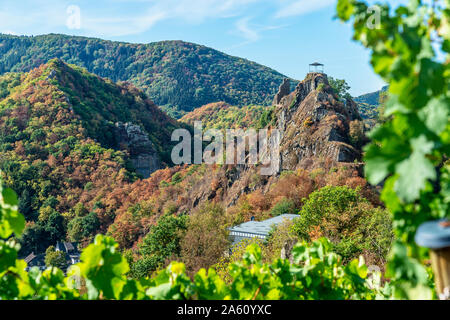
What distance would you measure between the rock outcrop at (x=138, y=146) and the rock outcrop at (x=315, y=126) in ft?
82.2

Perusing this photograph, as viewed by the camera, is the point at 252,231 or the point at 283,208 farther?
the point at 283,208

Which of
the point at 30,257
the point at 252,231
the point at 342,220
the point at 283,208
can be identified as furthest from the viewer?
the point at 30,257

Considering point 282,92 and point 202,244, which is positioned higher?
point 282,92

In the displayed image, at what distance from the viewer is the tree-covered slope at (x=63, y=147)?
136 feet

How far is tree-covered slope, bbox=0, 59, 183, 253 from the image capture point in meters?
41.5

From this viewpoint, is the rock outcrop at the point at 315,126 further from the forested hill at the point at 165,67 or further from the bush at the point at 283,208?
the forested hill at the point at 165,67

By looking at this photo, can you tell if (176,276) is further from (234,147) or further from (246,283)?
(234,147)

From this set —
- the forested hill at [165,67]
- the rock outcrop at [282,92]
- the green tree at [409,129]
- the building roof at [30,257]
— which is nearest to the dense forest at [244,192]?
the green tree at [409,129]

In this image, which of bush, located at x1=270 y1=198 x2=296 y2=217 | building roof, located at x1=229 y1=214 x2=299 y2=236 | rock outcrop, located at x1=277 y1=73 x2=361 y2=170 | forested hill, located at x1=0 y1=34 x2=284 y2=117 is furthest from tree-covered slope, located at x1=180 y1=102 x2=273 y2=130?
building roof, located at x1=229 y1=214 x2=299 y2=236

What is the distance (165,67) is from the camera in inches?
4540

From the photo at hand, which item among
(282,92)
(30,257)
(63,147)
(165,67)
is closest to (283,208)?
(282,92)

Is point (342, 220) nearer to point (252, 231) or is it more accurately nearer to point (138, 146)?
point (252, 231)

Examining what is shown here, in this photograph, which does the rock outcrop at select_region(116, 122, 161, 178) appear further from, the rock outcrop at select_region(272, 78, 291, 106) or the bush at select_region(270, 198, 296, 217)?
the bush at select_region(270, 198, 296, 217)

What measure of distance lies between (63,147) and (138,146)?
10.5m
